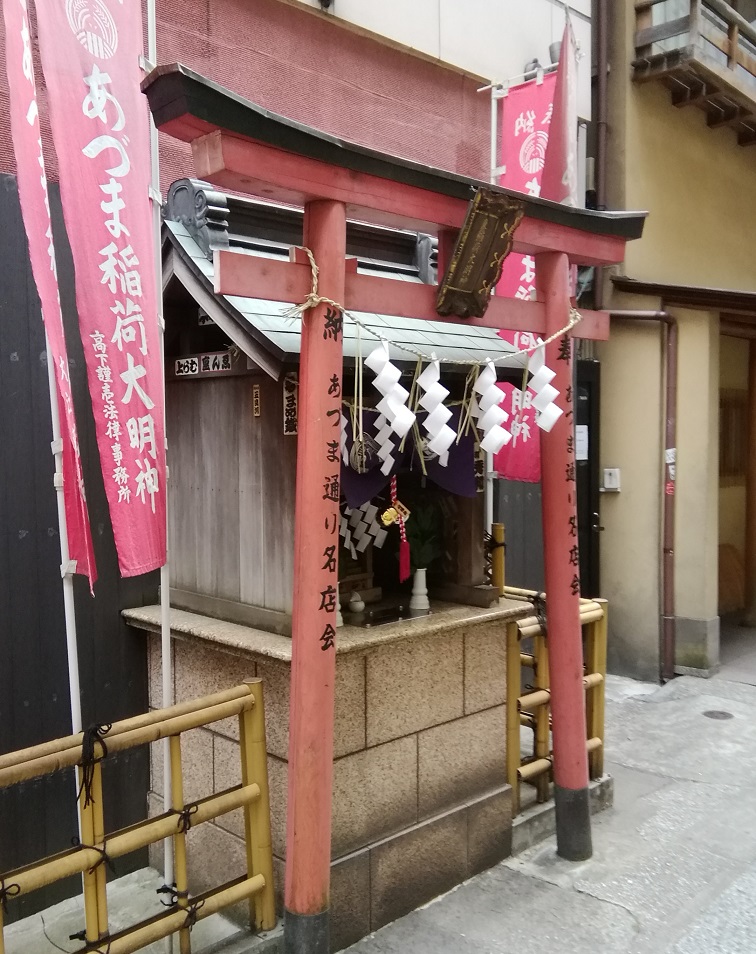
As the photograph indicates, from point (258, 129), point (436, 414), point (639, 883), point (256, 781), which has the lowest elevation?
point (639, 883)

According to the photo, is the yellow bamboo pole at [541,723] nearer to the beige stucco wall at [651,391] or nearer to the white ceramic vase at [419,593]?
the white ceramic vase at [419,593]

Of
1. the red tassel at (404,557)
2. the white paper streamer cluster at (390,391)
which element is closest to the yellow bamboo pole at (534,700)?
the red tassel at (404,557)

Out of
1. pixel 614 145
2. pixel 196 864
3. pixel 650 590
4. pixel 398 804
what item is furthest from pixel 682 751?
pixel 614 145

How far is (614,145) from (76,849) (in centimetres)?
995

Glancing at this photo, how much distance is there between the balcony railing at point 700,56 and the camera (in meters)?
9.87

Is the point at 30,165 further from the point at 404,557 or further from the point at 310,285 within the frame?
the point at 404,557

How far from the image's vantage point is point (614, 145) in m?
10.1

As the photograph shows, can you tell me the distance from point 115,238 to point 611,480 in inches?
312

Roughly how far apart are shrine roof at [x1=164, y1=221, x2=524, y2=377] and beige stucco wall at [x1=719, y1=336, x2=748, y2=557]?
8.38 m

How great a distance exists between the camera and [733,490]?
12898 millimetres

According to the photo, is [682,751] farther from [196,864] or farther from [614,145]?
[614,145]

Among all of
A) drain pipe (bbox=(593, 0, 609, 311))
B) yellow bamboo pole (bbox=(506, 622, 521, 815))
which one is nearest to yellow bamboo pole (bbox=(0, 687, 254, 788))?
yellow bamboo pole (bbox=(506, 622, 521, 815))

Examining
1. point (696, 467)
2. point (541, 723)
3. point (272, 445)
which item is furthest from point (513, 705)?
point (696, 467)

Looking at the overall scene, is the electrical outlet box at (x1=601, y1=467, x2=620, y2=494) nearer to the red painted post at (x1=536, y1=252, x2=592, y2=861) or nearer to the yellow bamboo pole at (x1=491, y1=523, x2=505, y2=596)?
the yellow bamboo pole at (x1=491, y1=523, x2=505, y2=596)
